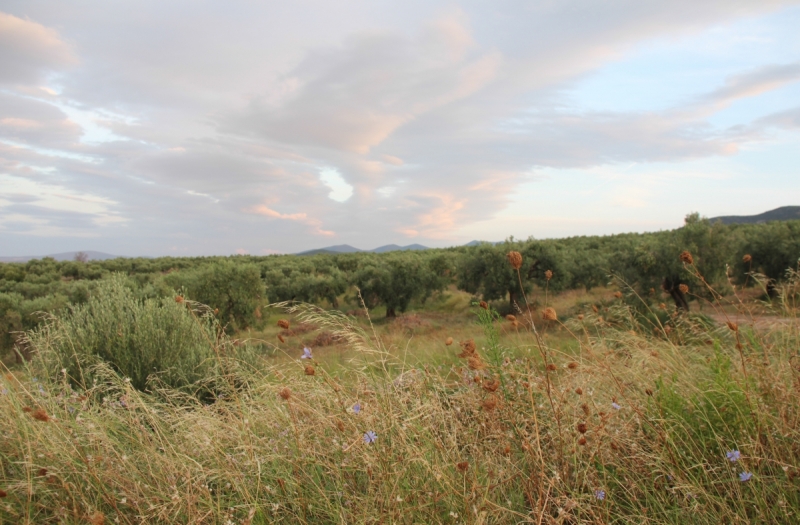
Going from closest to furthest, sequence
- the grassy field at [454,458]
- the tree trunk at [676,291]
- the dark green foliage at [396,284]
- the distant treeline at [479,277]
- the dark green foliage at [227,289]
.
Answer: the grassy field at [454,458] < the tree trunk at [676,291] < the distant treeline at [479,277] < the dark green foliage at [227,289] < the dark green foliage at [396,284]

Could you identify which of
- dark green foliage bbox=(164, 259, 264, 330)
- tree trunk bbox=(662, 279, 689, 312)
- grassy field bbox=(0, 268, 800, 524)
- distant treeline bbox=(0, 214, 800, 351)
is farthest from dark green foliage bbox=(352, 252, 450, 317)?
grassy field bbox=(0, 268, 800, 524)

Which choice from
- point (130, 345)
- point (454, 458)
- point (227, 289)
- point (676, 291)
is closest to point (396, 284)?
point (227, 289)

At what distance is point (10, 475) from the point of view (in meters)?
3.55

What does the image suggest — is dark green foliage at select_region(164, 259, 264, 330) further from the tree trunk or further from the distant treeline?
the tree trunk

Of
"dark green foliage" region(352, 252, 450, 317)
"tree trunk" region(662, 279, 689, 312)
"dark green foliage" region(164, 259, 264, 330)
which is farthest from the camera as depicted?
"dark green foliage" region(352, 252, 450, 317)

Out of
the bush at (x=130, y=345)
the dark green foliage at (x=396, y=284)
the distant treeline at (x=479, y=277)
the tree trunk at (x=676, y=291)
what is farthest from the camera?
the dark green foliage at (x=396, y=284)

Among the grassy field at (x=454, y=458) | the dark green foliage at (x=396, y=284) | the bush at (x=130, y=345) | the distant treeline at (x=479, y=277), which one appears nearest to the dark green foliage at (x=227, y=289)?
the distant treeline at (x=479, y=277)

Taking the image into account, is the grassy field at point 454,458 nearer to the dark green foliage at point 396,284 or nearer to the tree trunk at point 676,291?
the tree trunk at point 676,291

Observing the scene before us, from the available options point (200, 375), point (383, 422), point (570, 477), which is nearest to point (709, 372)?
point (570, 477)

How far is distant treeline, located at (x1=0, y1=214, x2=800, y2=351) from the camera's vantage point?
1908 centimetres

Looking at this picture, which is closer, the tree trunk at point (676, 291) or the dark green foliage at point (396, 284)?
the tree trunk at point (676, 291)

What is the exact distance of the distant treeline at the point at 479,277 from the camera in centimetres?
1908

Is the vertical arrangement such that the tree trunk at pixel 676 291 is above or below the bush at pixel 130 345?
below

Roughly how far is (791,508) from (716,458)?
Answer: 508 millimetres
